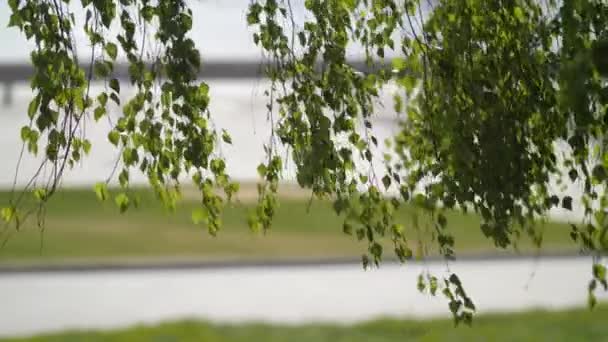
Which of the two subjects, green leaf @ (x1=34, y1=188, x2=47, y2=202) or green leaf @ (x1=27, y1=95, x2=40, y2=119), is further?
green leaf @ (x1=34, y1=188, x2=47, y2=202)

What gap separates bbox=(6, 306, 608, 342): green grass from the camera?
303 cm

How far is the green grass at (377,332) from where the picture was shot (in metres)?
3.03

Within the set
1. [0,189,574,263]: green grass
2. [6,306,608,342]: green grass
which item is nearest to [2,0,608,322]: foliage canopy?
[6,306,608,342]: green grass

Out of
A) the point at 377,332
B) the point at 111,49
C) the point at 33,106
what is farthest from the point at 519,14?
the point at 377,332

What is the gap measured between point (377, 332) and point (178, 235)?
41.6 inches

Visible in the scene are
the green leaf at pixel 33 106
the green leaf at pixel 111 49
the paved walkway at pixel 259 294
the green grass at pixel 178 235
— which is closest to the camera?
the green leaf at pixel 33 106

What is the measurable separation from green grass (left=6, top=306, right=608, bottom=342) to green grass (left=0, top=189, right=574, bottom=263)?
449 mm

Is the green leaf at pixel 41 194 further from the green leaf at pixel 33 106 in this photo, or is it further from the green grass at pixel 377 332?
→ the green grass at pixel 377 332

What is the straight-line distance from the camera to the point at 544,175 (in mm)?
1512

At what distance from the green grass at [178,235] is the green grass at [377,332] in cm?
45

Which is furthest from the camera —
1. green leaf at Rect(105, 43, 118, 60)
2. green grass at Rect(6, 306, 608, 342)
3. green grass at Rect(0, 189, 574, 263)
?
green grass at Rect(0, 189, 574, 263)

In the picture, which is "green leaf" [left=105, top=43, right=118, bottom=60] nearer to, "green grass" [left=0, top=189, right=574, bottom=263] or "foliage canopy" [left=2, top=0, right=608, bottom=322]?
"foliage canopy" [left=2, top=0, right=608, bottom=322]

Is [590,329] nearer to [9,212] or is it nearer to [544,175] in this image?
[544,175]

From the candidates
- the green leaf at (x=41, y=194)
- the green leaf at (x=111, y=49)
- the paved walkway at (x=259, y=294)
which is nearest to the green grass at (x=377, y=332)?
the paved walkway at (x=259, y=294)
